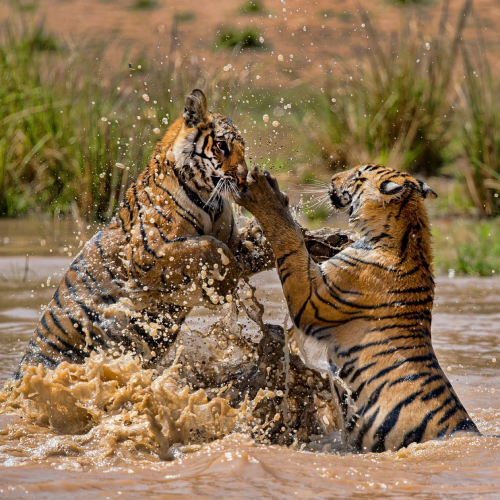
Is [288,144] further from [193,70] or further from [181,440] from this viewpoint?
[181,440]

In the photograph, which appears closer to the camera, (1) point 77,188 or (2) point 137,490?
(2) point 137,490

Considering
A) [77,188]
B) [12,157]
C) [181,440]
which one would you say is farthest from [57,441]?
[12,157]

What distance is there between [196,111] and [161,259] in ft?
2.67

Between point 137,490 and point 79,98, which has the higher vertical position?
point 79,98

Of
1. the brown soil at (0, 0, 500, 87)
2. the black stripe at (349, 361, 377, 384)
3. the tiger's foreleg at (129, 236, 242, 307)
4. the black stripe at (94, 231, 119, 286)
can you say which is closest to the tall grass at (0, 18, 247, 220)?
the black stripe at (94, 231, 119, 286)

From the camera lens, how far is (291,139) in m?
12.2

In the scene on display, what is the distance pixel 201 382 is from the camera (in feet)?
15.6

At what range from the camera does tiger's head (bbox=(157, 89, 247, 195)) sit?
14.5 ft

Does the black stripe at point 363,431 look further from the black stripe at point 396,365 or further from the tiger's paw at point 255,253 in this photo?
the tiger's paw at point 255,253

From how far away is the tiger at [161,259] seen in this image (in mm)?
4352

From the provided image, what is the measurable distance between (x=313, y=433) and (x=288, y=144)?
8.09 meters

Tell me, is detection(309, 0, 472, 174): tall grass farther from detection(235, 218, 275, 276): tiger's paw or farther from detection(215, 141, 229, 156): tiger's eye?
detection(215, 141, 229, 156): tiger's eye

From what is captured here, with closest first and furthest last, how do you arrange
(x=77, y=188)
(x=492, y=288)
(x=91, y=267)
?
(x=91, y=267) → (x=492, y=288) → (x=77, y=188)

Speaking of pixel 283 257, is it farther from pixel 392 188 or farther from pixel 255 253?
pixel 392 188
